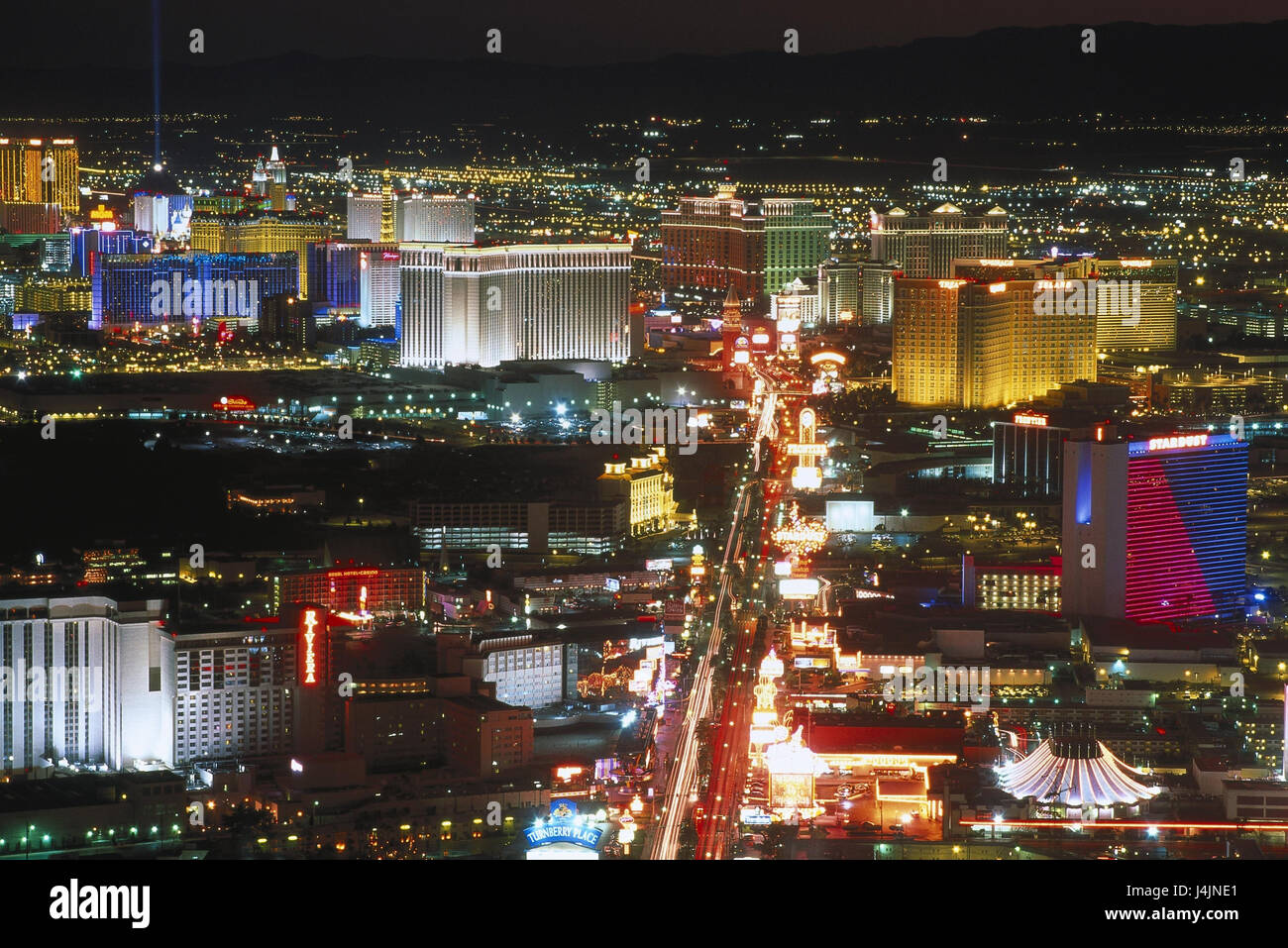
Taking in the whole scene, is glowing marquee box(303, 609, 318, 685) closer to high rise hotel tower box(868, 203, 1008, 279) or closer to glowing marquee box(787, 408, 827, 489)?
glowing marquee box(787, 408, 827, 489)

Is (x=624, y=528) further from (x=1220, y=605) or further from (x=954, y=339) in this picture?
(x=954, y=339)

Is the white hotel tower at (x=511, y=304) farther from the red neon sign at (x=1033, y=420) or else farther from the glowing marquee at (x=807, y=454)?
the red neon sign at (x=1033, y=420)

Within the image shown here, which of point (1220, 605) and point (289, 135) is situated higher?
point (289, 135)

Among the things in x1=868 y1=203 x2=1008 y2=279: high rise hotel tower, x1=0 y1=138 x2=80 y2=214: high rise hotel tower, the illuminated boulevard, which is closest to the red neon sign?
the illuminated boulevard

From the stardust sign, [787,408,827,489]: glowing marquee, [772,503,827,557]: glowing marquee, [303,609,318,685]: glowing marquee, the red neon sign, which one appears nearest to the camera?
the stardust sign

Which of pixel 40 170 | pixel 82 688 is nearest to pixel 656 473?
pixel 82 688

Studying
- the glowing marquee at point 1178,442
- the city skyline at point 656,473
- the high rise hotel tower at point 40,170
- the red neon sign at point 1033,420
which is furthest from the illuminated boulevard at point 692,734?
the high rise hotel tower at point 40,170

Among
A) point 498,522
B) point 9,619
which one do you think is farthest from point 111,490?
point 9,619
